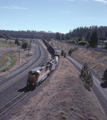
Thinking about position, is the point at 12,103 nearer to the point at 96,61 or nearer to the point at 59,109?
the point at 59,109

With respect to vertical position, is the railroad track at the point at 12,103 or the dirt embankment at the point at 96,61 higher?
the dirt embankment at the point at 96,61

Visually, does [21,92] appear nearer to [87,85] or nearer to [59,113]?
[59,113]

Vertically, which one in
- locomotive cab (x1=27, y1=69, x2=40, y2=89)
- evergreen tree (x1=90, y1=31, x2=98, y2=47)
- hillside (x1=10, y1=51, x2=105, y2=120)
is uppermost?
evergreen tree (x1=90, y1=31, x2=98, y2=47)

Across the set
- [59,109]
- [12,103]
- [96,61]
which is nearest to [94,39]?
[96,61]

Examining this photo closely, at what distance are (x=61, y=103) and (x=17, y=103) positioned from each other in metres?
6.76

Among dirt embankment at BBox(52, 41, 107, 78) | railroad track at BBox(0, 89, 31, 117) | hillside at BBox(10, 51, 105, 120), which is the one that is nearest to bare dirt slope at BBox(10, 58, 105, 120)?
hillside at BBox(10, 51, 105, 120)

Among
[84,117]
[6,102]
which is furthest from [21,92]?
[84,117]

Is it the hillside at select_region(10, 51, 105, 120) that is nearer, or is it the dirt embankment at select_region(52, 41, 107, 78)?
the hillside at select_region(10, 51, 105, 120)

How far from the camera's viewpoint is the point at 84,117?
15586mm

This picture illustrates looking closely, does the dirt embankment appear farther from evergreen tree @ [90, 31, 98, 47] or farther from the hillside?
the hillside

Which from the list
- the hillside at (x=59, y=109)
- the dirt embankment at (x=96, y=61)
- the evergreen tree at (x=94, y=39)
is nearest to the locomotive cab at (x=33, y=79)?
the hillside at (x=59, y=109)

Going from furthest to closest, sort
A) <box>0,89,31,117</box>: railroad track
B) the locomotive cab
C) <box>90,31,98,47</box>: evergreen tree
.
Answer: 1. <box>90,31,98,47</box>: evergreen tree
2. the locomotive cab
3. <box>0,89,31,117</box>: railroad track

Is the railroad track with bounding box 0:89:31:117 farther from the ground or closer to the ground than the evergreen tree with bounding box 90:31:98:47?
closer to the ground

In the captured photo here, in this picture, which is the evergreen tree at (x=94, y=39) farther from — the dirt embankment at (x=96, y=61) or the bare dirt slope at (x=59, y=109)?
the bare dirt slope at (x=59, y=109)
